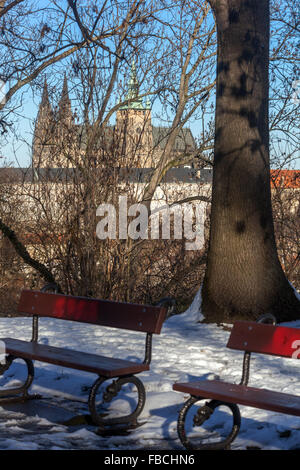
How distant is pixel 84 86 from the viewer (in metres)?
9.98

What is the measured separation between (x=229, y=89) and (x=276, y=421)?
15.5 feet

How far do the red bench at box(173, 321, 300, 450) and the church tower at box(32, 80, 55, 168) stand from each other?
6.57 m

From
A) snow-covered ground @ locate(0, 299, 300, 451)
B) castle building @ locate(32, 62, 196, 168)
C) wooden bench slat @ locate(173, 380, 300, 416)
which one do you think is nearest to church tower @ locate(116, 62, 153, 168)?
castle building @ locate(32, 62, 196, 168)

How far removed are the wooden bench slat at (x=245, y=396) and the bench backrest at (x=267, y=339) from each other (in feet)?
0.84

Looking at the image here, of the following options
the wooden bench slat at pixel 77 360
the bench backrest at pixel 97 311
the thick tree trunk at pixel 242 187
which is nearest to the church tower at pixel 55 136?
the thick tree trunk at pixel 242 187

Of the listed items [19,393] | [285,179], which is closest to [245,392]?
[19,393]

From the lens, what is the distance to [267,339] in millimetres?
4262

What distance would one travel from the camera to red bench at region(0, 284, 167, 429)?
4496 mm

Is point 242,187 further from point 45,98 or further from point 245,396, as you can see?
point 45,98

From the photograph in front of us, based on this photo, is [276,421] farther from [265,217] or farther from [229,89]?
[229,89]

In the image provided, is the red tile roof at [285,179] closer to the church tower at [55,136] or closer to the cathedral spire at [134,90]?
the cathedral spire at [134,90]

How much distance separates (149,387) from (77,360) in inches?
30.1

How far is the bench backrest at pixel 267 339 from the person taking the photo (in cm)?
408
